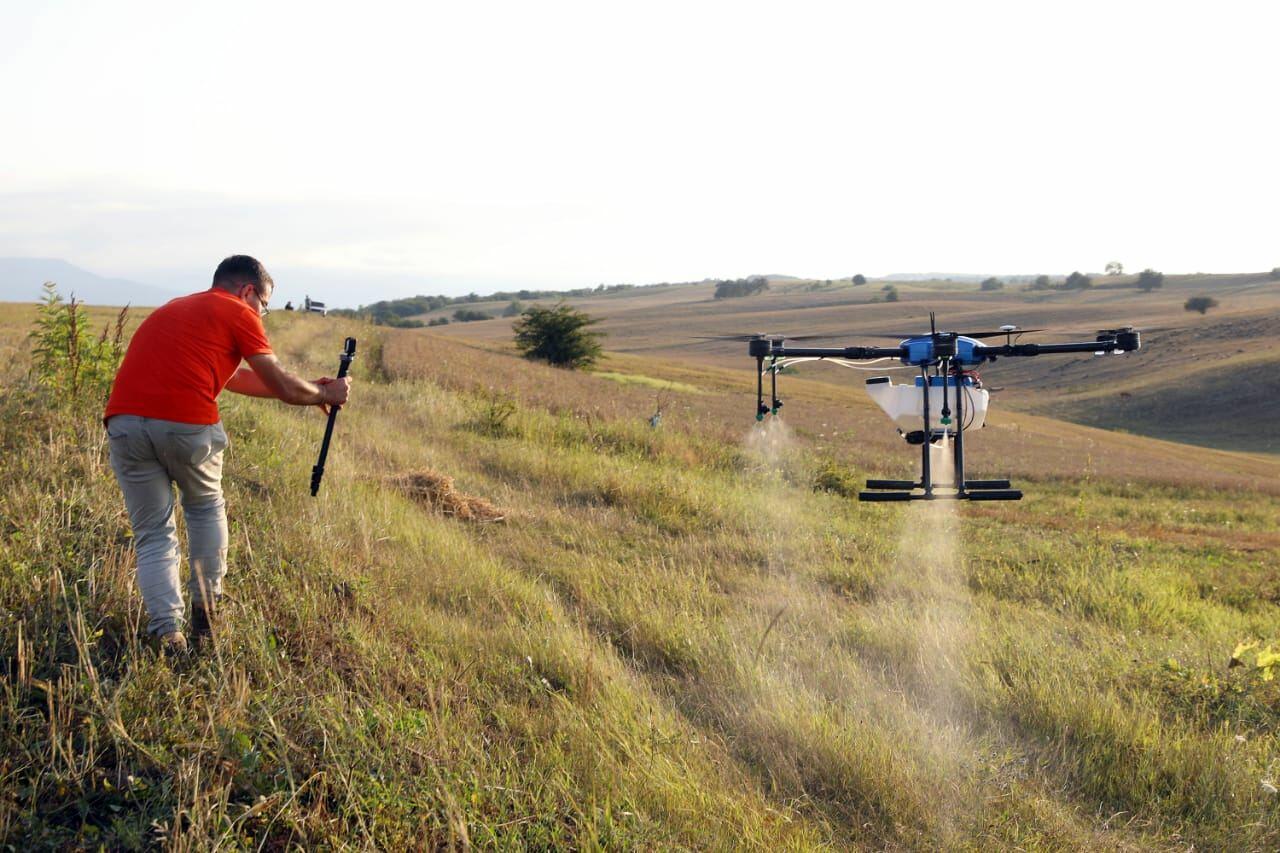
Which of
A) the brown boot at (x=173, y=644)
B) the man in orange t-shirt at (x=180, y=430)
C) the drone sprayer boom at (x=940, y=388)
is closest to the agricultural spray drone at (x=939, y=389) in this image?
the drone sprayer boom at (x=940, y=388)

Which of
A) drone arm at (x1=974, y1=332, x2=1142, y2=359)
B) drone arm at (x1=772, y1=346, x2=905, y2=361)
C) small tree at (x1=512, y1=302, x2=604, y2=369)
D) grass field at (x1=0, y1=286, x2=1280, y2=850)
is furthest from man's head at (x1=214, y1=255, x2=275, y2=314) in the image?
small tree at (x1=512, y1=302, x2=604, y2=369)

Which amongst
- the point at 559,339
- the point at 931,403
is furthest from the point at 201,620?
the point at 559,339

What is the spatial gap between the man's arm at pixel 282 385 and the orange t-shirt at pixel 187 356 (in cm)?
8

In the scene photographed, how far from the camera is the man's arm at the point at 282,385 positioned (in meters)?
5.04

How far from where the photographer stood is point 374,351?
35062 millimetres

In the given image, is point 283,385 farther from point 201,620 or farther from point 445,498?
point 445,498

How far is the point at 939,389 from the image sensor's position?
7.75m

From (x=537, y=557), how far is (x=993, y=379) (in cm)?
5940

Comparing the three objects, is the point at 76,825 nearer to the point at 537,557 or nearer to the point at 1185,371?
the point at 537,557

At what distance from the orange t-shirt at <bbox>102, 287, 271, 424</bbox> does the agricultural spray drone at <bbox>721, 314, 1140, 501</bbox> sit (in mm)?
3900

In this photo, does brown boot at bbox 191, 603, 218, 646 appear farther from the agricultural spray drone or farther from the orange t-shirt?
the agricultural spray drone

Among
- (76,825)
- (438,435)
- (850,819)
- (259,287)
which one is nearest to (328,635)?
(76,825)

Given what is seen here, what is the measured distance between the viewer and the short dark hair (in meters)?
5.16

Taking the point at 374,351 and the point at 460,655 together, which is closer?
the point at 460,655
